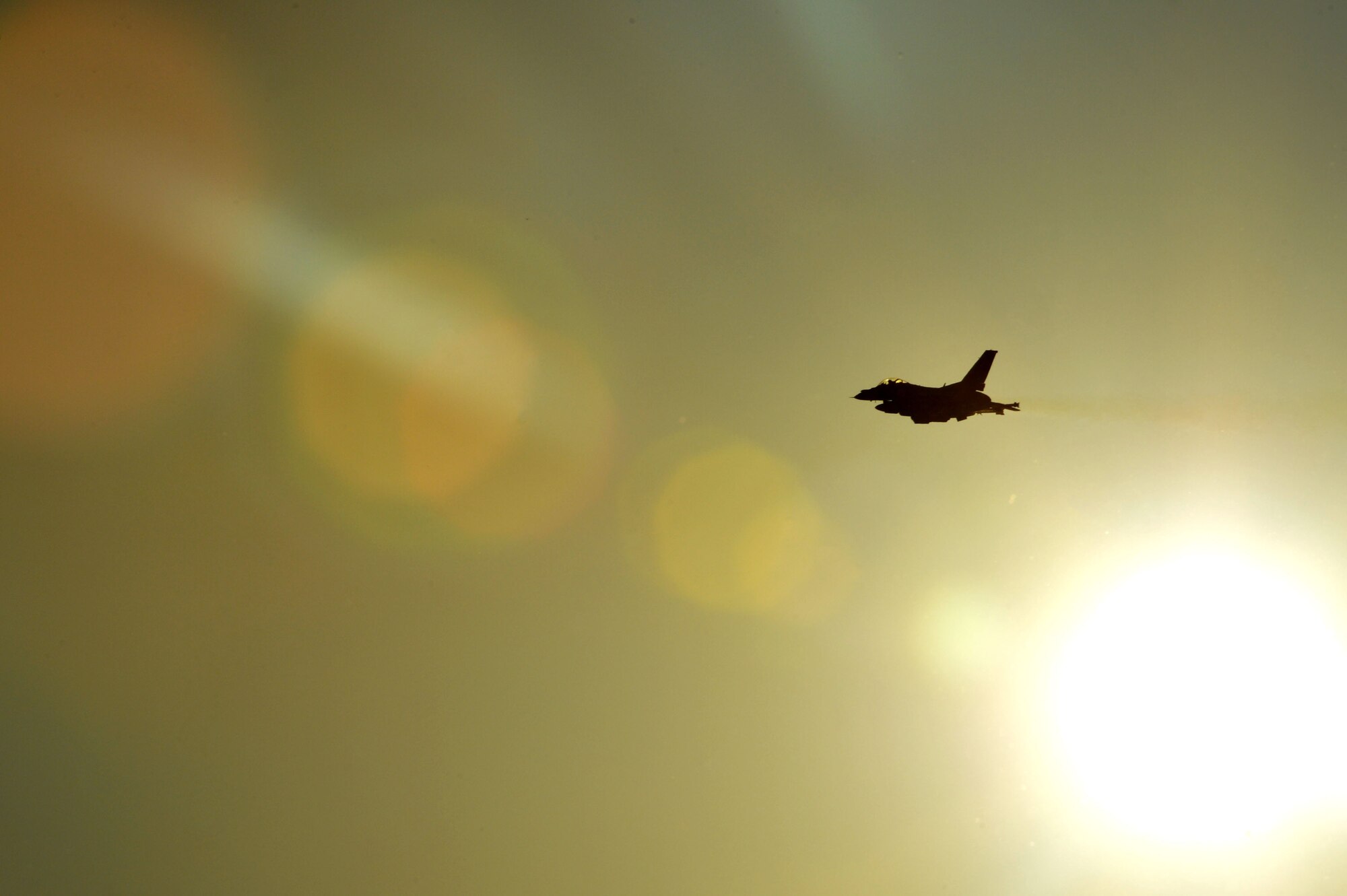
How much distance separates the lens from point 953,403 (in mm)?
47031

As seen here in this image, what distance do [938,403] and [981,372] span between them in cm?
385

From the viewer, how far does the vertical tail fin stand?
47844 mm

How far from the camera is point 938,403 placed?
47062 mm

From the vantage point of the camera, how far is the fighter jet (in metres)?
47.1

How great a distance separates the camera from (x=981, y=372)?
48.3 m

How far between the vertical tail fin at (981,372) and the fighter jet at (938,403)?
13 centimetres

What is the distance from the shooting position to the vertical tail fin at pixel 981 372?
1884 inches

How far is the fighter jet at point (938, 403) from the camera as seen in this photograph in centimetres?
4706

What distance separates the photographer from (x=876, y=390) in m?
48.3

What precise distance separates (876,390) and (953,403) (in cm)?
460

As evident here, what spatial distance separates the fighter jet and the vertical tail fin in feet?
0.42
